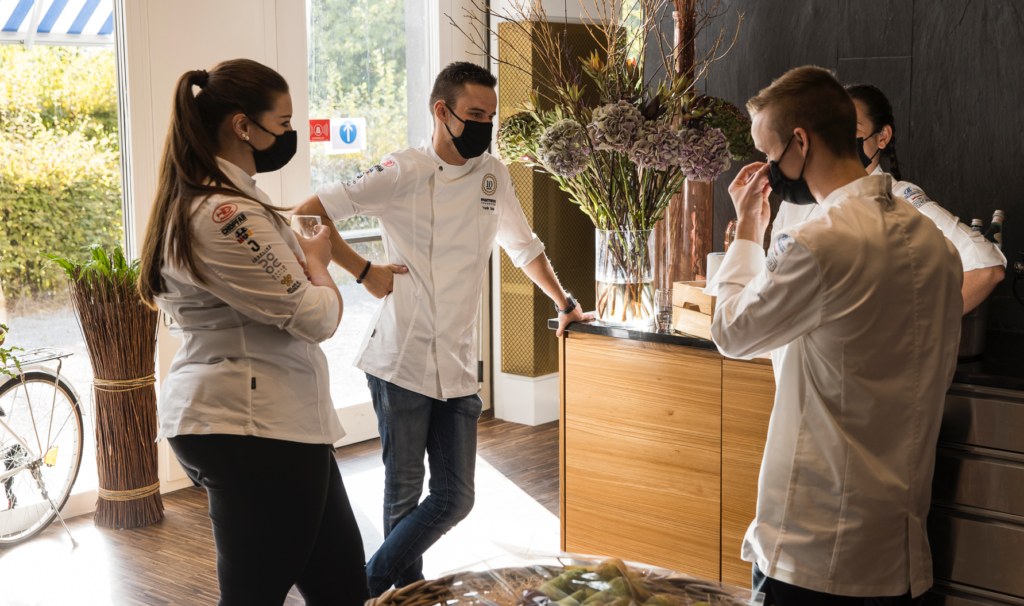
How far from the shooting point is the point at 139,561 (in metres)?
3.16

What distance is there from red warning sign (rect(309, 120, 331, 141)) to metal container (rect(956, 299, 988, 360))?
3.18 metres

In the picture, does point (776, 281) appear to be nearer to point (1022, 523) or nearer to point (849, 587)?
point (849, 587)

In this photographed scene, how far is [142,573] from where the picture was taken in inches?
120

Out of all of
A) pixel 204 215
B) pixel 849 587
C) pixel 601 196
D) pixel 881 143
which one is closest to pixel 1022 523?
pixel 849 587

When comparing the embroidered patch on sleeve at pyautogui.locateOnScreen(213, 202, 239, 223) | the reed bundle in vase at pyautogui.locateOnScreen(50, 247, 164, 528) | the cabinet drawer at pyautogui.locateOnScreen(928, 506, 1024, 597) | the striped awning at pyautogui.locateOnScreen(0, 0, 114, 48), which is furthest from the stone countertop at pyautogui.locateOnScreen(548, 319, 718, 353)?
the striped awning at pyautogui.locateOnScreen(0, 0, 114, 48)

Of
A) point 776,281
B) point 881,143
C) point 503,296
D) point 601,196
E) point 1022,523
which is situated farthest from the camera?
point 503,296

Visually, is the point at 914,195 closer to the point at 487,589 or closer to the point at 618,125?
the point at 618,125

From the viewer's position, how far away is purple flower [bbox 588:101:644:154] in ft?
7.91

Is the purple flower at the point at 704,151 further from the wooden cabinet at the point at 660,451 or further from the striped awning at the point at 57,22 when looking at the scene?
the striped awning at the point at 57,22

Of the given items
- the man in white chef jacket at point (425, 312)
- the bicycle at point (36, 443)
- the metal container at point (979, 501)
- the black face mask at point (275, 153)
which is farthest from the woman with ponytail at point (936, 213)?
the bicycle at point (36, 443)

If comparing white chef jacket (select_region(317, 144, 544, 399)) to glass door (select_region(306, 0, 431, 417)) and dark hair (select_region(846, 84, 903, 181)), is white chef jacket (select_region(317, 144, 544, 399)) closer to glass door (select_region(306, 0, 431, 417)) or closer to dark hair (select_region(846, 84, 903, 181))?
dark hair (select_region(846, 84, 903, 181))

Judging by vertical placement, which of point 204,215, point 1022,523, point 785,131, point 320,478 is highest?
point 785,131

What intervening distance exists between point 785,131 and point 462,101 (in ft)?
3.56

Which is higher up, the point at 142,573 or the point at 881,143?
the point at 881,143
